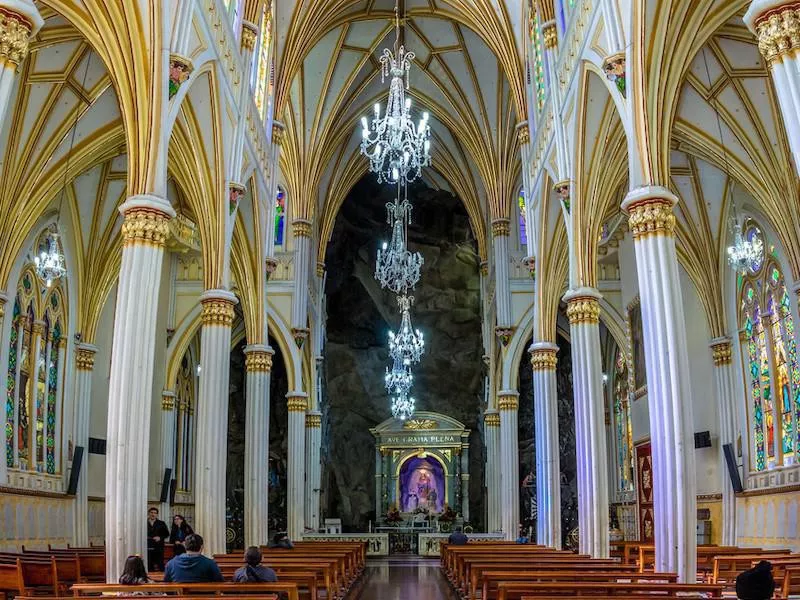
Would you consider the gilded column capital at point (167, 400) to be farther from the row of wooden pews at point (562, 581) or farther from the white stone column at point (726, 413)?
the white stone column at point (726, 413)

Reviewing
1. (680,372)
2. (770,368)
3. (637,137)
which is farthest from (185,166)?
(770,368)

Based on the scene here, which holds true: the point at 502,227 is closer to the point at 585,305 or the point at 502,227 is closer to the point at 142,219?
the point at 585,305

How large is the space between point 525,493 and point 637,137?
2847 cm

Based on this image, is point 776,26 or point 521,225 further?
point 521,225

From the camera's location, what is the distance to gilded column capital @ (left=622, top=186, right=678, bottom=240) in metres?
13.4

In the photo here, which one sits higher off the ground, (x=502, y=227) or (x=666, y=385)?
(x=502, y=227)

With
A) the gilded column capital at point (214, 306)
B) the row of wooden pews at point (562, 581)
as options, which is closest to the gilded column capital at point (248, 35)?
the gilded column capital at point (214, 306)

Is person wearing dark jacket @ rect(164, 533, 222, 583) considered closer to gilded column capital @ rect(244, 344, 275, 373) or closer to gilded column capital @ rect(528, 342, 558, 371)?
gilded column capital @ rect(244, 344, 275, 373)

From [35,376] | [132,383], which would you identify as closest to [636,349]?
[35,376]

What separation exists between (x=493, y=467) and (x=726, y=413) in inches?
478

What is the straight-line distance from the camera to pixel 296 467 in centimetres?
3105

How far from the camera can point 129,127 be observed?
1409 cm

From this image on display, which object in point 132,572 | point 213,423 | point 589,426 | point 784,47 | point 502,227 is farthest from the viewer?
point 502,227

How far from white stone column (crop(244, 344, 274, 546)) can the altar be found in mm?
18481
